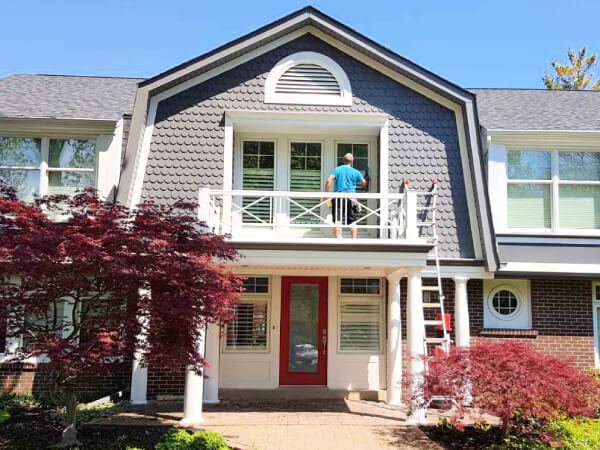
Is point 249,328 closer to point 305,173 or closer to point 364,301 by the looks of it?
point 364,301

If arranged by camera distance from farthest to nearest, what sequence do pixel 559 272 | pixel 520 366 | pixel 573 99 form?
pixel 573 99 → pixel 559 272 → pixel 520 366

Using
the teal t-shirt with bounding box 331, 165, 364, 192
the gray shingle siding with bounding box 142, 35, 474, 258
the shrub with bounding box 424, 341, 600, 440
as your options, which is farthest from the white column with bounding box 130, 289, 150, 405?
the shrub with bounding box 424, 341, 600, 440

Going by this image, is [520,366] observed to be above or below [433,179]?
below

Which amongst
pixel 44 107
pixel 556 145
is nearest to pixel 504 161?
pixel 556 145

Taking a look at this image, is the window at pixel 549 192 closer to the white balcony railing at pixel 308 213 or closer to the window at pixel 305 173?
the white balcony railing at pixel 308 213

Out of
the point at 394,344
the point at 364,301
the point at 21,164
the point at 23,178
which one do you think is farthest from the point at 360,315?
the point at 21,164

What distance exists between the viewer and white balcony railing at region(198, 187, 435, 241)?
943 centimetres

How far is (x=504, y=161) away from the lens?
11.5 m

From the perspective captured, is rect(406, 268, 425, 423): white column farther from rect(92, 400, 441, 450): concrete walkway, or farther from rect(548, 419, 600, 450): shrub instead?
rect(548, 419, 600, 450): shrub

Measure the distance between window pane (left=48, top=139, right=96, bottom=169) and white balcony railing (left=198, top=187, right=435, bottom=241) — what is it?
286cm

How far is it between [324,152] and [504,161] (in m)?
3.78

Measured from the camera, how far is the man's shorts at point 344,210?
996cm

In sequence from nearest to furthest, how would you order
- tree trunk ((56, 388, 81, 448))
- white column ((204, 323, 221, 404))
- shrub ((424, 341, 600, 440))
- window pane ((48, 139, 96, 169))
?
1. shrub ((424, 341, 600, 440))
2. tree trunk ((56, 388, 81, 448))
3. white column ((204, 323, 221, 404))
4. window pane ((48, 139, 96, 169))

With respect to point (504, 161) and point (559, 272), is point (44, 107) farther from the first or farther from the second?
point (559, 272)
